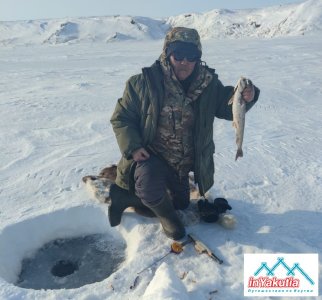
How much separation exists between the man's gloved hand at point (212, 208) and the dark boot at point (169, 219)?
1.08 ft

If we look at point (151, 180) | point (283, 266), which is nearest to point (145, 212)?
point (151, 180)

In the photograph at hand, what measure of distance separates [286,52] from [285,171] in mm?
12544

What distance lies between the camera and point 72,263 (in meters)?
3.73

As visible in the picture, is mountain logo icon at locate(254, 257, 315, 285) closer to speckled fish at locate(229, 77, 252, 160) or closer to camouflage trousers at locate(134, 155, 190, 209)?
camouflage trousers at locate(134, 155, 190, 209)

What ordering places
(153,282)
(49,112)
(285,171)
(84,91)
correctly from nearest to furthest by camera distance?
(153,282) < (285,171) < (49,112) < (84,91)

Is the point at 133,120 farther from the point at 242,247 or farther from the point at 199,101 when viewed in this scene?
the point at 242,247

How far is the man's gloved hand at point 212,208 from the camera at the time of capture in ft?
12.6

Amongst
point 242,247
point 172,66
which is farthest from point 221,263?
point 172,66

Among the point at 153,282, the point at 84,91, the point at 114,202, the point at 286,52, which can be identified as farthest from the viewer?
the point at 286,52

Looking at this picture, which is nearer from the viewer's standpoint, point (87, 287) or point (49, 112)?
point (87, 287)

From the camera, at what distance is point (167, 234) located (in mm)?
3648

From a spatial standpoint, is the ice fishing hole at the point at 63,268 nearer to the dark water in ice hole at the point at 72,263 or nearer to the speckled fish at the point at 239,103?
the dark water in ice hole at the point at 72,263

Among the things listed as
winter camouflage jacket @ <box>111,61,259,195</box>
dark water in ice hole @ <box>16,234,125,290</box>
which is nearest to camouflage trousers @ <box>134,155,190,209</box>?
winter camouflage jacket @ <box>111,61,259,195</box>

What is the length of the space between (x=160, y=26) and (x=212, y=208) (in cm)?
5752
